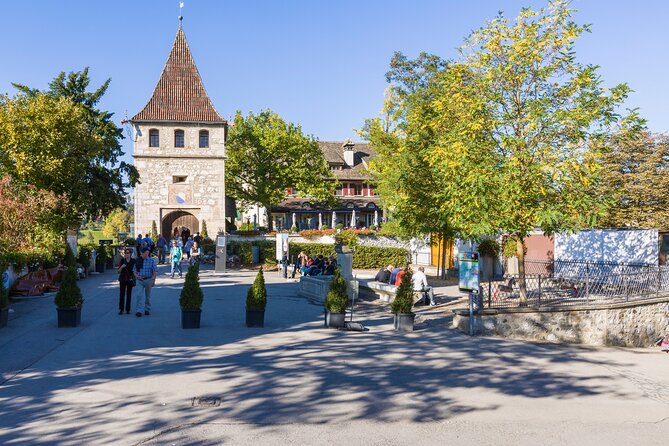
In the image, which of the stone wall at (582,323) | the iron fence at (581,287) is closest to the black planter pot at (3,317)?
the stone wall at (582,323)

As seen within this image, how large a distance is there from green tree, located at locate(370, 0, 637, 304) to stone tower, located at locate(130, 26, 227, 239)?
27.6 metres

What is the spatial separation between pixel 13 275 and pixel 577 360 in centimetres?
1501

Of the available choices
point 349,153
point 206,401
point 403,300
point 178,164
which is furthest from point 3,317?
point 349,153

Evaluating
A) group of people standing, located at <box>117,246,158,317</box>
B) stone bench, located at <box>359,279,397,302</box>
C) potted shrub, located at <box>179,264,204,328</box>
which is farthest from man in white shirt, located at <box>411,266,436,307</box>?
group of people standing, located at <box>117,246,158,317</box>

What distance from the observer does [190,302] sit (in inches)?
478

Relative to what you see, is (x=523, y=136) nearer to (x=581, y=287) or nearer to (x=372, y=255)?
(x=581, y=287)

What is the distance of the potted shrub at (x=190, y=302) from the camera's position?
1215cm

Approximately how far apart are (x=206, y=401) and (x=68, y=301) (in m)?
5.94

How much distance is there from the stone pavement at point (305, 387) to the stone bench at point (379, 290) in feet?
14.6

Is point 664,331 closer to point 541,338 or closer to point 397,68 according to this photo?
point 541,338

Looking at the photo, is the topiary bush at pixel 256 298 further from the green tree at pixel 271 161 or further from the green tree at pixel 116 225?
the green tree at pixel 116 225

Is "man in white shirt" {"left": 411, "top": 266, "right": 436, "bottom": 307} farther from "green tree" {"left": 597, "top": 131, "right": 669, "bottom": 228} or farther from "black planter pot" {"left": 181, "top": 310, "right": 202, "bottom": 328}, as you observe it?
"green tree" {"left": 597, "top": 131, "right": 669, "bottom": 228}

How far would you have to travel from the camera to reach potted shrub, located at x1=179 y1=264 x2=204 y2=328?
12148 millimetres

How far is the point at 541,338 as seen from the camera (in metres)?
15.0
